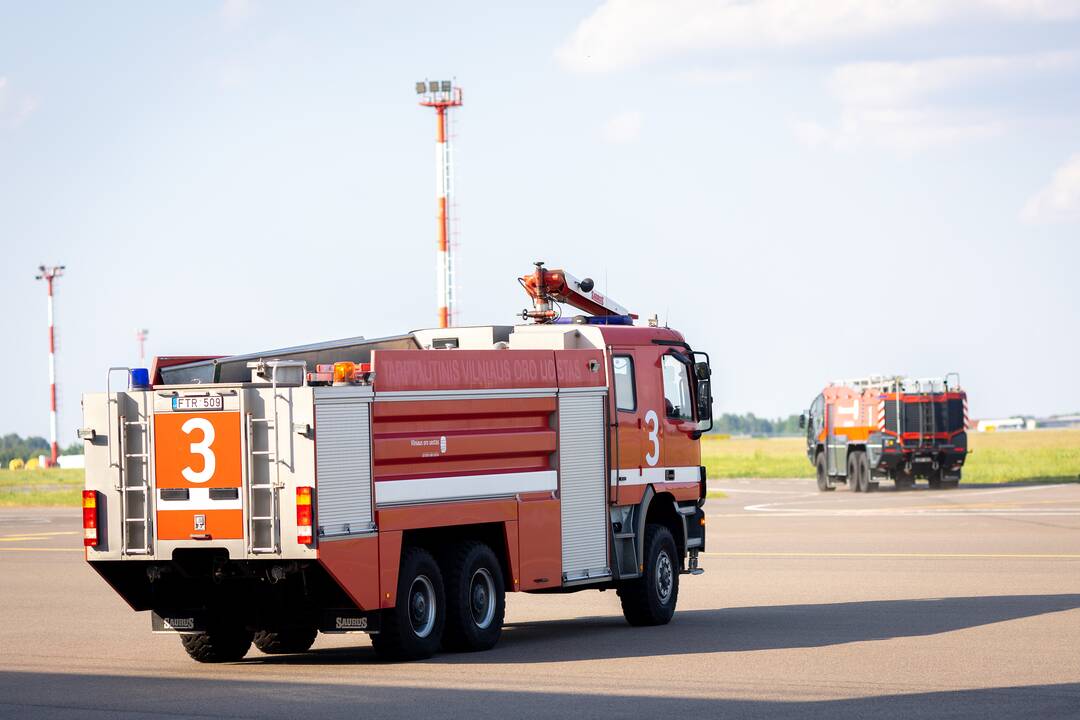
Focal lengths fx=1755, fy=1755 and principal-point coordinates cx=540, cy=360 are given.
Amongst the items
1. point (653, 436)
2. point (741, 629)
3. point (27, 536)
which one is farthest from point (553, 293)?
point (27, 536)

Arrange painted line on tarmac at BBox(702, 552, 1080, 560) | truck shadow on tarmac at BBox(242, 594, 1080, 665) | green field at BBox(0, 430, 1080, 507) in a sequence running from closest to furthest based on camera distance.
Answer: truck shadow on tarmac at BBox(242, 594, 1080, 665)
painted line on tarmac at BBox(702, 552, 1080, 560)
green field at BBox(0, 430, 1080, 507)

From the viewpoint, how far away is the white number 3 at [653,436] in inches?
705

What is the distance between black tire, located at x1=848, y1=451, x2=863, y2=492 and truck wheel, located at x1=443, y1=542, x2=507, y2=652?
36360mm

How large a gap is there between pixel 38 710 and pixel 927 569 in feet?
47.6

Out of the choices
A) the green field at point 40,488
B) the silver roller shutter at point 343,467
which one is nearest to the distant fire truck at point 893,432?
the green field at point 40,488

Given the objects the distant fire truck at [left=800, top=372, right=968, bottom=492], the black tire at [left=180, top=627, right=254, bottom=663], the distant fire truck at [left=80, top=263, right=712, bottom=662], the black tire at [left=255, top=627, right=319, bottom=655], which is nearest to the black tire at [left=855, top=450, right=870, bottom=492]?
the distant fire truck at [left=800, top=372, right=968, bottom=492]

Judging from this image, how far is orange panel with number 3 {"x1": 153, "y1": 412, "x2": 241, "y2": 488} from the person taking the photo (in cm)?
1388

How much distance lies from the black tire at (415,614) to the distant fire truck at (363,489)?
0.06 feet

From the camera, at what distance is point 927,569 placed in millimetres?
23578

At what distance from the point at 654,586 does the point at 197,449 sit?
18.2ft

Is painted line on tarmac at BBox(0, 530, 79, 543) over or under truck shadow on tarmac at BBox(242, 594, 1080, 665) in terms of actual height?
over

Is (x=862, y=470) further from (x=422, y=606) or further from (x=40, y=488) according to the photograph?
(x=422, y=606)

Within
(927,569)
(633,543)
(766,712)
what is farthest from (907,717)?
(927,569)

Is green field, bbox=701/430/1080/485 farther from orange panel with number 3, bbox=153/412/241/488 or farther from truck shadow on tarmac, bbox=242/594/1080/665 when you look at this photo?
orange panel with number 3, bbox=153/412/241/488
